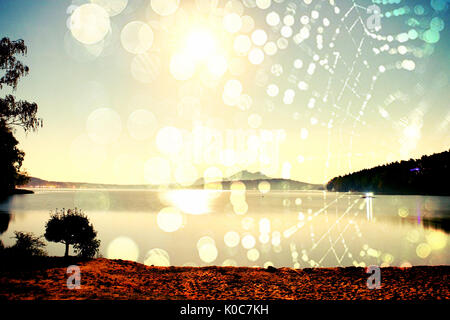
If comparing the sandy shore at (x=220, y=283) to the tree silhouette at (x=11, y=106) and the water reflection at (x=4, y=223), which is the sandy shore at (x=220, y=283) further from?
the water reflection at (x=4, y=223)

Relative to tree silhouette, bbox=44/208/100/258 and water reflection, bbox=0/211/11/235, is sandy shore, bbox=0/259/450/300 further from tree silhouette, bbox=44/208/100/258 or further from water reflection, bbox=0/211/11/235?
water reflection, bbox=0/211/11/235

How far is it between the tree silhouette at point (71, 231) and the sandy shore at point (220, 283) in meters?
2.86

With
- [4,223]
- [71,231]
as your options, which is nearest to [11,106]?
[71,231]

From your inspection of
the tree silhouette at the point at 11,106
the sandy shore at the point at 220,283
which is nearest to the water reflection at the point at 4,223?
the tree silhouette at the point at 11,106

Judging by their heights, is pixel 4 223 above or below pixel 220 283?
below

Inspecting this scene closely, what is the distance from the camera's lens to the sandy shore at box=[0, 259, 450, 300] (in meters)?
10.6

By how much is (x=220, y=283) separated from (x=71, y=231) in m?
9.80

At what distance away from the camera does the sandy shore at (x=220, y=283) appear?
1056cm

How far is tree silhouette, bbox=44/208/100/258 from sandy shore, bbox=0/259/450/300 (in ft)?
9.37

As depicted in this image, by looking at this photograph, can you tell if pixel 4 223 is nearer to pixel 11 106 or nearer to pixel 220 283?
pixel 11 106

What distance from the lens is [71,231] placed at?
18328 millimetres

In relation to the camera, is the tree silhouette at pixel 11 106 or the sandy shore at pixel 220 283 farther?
the tree silhouette at pixel 11 106

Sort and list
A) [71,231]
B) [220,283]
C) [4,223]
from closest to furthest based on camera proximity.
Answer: [220,283], [71,231], [4,223]
